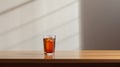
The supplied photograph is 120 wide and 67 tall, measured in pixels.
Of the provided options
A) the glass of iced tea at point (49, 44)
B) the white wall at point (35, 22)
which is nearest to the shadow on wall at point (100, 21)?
the white wall at point (35, 22)

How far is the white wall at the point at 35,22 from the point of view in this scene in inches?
155

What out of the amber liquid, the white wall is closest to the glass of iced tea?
the amber liquid

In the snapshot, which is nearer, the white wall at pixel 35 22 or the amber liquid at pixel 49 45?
the amber liquid at pixel 49 45

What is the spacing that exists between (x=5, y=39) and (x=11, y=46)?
0.48 feet

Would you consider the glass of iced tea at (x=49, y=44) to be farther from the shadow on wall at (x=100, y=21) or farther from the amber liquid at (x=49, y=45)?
the shadow on wall at (x=100, y=21)

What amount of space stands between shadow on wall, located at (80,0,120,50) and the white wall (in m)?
0.15

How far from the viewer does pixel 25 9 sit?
395cm

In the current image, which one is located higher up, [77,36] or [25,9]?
[25,9]

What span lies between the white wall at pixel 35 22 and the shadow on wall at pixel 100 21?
15 centimetres

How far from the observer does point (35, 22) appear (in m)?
3.97

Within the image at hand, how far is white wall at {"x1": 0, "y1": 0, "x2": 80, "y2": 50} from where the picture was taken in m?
3.94
